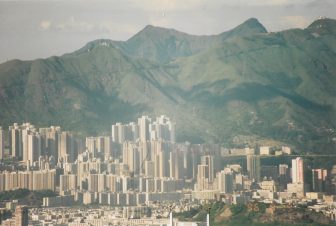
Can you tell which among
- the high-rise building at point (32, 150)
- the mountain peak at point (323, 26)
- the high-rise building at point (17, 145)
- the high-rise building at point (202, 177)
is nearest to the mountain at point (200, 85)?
the mountain peak at point (323, 26)

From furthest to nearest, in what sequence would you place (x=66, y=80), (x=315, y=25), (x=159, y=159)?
(x=315, y=25) < (x=66, y=80) < (x=159, y=159)

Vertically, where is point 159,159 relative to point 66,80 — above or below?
below

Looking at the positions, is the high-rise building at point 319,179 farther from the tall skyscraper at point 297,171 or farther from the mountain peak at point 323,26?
the mountain peak at point 323,26

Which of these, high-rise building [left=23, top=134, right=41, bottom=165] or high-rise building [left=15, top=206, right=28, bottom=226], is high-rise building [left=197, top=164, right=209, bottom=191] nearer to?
high-rise building [left=23, top=134, right=41, bottom=165]

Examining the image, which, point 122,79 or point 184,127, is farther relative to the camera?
point 122,79

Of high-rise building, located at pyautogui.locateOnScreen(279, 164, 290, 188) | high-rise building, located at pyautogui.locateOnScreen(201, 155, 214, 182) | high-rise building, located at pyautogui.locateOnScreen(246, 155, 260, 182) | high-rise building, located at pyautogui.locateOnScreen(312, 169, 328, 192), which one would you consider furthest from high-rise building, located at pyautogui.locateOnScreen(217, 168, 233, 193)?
high-rise building, located at pyautogui.locateOnScreen(312, 169, 328, 192)

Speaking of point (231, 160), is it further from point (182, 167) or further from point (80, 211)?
point (80, 211)

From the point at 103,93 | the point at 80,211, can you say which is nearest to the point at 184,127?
the point at 103,93
